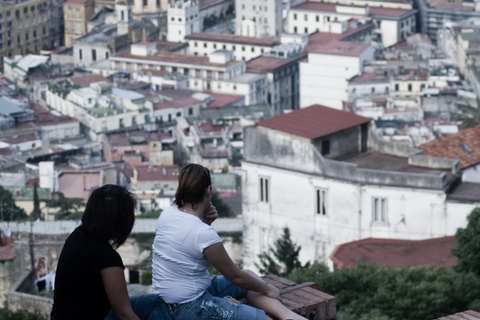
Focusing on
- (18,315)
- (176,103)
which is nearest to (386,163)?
(18,315)

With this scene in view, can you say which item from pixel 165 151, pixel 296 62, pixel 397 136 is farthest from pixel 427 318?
pixel 296 62

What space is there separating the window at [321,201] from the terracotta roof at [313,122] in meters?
1.15

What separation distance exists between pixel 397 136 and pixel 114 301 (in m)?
46.0

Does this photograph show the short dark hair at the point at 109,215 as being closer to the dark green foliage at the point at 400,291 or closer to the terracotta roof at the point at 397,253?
the dark green foliage at the point at 400,291

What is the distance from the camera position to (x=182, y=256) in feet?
28.7

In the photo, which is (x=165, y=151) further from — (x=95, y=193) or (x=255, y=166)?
(x=95, y=193)

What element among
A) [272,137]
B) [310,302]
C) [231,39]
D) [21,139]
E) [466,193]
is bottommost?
[21,139]

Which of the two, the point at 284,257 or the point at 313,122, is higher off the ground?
the point at 313,122

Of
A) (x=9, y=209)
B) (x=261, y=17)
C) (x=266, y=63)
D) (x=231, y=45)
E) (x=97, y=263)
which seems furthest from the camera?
Answer: (x=261, y=17)

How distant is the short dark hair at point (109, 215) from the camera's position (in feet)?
26.7

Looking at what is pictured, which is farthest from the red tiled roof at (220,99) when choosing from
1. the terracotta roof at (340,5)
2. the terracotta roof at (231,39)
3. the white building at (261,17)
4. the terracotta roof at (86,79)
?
the terracotta roof at (340,5)

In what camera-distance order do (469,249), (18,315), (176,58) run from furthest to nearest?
1. (176,58)
2. (18,315)
3. (469,249)

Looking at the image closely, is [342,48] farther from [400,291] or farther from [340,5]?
[400,291]

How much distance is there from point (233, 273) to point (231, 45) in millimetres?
75901
